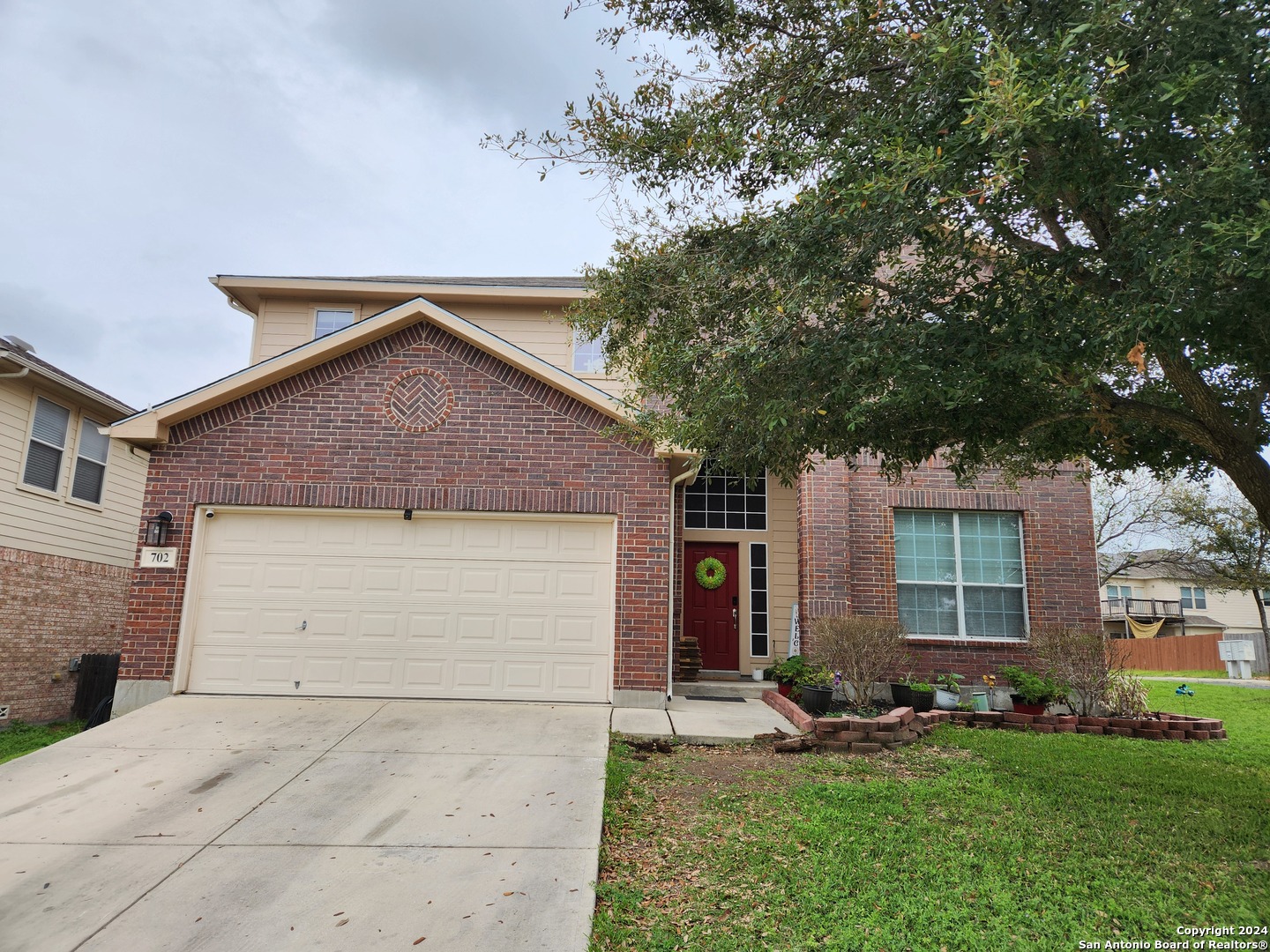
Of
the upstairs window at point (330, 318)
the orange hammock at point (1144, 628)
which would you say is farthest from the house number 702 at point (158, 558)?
the orange hammock at point (1144, 628)

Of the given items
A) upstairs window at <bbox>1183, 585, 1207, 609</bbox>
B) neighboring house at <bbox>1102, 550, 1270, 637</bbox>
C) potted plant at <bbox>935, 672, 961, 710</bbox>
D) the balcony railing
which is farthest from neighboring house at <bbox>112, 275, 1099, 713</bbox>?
upstairs window at <bbox>1183, 585, 1207, 609</bbox>

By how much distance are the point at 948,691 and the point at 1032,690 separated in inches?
42.3

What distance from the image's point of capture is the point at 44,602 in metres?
11.6

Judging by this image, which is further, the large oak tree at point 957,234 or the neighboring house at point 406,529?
the neighboring house at point 406,529

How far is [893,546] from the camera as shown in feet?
36.2

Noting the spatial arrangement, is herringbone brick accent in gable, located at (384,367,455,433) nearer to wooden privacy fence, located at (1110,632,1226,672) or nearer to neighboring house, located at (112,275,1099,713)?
neighboring house, located at (112,275,1099,713)

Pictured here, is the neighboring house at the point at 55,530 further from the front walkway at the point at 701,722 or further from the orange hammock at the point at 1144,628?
the orange hammock at the point at 1144,628

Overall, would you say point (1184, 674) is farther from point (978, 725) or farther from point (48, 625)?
point (48, 625)

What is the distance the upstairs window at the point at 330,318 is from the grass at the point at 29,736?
762 cm

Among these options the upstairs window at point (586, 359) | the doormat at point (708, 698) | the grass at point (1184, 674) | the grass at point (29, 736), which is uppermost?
the upstairs window at point (586, 359)

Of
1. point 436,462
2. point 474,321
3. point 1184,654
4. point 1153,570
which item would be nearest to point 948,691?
point 436,462

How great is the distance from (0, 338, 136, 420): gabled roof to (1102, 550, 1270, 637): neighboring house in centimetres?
3423

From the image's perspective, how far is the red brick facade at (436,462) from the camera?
889 centimetres

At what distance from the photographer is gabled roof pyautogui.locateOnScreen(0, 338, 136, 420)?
10.8 metres
